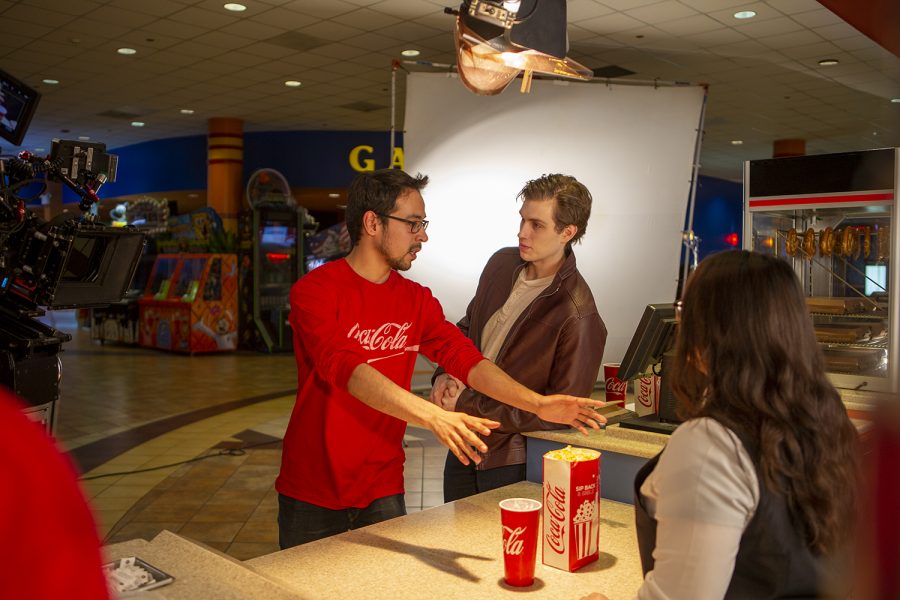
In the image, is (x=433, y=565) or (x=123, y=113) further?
(x=123, y=113)

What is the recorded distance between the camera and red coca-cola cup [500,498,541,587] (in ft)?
4.50

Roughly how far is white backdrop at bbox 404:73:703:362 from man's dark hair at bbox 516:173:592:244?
422cm

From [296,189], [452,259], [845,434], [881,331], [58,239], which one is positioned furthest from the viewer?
[296,189]

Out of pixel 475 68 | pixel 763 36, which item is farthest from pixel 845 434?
pixel 763 36

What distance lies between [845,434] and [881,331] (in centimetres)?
255

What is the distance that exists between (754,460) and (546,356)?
1.26 metres

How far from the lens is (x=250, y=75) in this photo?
9.19m

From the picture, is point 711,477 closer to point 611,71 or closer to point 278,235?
point 611,71

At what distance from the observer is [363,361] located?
192 centimetres

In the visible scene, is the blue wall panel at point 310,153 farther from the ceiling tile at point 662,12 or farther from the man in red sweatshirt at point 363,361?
the man in red sweatshirt at point 363,361

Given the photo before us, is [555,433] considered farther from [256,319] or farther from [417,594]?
[256,319]

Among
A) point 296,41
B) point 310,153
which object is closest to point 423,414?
point 296,41

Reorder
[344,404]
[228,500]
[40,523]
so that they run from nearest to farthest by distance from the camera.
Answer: [40,523] < [344,404] < [228,500]

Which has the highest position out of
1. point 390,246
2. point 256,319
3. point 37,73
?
point 37,73
